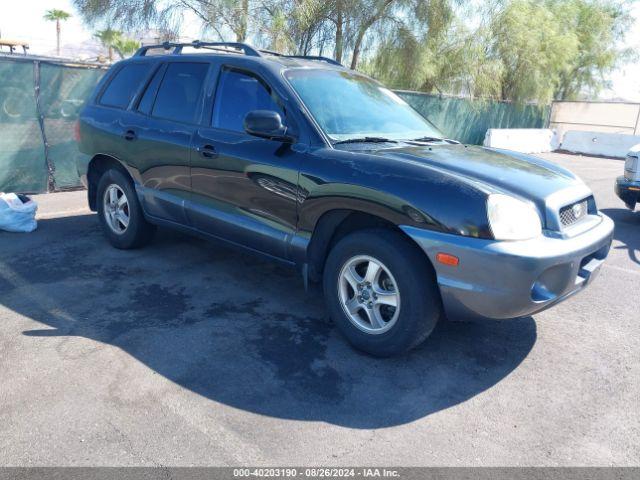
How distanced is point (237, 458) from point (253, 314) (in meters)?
1.63

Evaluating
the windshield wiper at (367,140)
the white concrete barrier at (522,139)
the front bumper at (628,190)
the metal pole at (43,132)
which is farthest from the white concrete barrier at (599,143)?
the metal pole at (43,132)

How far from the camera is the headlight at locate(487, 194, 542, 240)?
291cm

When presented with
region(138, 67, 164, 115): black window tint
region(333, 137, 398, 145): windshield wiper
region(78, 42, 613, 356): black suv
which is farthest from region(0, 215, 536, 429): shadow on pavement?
region(138, 67, 164, 115): black window tint

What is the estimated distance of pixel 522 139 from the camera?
20.1 metres

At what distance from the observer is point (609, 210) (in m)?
8.93

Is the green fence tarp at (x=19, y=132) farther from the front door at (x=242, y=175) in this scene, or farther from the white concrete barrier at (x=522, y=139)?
the white concrete barrier at (x=522, y=139)

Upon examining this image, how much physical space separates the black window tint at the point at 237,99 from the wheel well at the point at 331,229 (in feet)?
3.23

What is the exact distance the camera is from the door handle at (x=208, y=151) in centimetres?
417

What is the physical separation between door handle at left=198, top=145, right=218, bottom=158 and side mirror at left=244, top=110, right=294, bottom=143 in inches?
26.3

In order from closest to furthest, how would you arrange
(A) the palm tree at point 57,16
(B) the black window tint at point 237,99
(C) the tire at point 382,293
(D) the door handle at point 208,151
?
(C) the tire at point 382,293 → (B) the black window tint at point 237,99 → (D) the door handle at point 208,151 → (A) the palm tree at point 57,16

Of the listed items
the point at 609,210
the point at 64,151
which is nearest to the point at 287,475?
the point at 64,151

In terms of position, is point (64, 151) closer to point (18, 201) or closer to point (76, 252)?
point (18, 201)

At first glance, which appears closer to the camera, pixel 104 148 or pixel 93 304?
pixel 93 304

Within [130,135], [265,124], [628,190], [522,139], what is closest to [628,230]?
[628,190]
